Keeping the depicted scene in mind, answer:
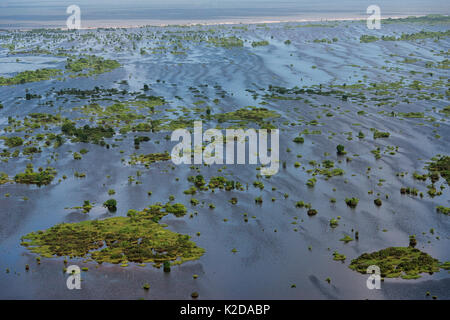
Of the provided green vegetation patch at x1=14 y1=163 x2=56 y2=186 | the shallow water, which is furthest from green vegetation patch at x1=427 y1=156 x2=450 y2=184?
green vegetation patch at x1=14 y1=163 x2=56 y2=186

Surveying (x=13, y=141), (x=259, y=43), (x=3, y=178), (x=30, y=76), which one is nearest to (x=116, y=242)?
(x=3, y=178)

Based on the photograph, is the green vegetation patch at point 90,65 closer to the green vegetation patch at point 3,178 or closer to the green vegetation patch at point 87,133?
the green vegetation patch at point 87,133

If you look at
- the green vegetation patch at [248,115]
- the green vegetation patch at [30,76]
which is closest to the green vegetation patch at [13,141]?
the green vegetation patch at [248,115]

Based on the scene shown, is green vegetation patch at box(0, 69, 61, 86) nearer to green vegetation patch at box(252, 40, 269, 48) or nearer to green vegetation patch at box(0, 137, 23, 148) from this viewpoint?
green vegetation patch at box(0, 137, 23, 148)

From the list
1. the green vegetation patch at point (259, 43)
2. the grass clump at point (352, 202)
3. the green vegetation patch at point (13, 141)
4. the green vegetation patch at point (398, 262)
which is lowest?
the green vegetation patch at point (398, 262)

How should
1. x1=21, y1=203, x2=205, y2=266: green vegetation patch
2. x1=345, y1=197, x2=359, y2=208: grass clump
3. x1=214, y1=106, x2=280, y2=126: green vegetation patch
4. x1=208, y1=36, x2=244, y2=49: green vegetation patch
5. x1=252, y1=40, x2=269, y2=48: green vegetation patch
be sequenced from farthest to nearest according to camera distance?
x1=252, y1=40, x2=269, y2=48: green vegetation patch → x1=208, y1=36, x2=244, y2=49: green vegetation patch → x1=214, y1=106, x2=280, y2=126: green vegetation patch → x1=345, y1=197, x2=359, y2=208: grass clump → x1=21, y1=203, x2=205, y2=266: green vegetation patch

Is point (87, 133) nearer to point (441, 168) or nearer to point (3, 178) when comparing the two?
point (3, 178)
